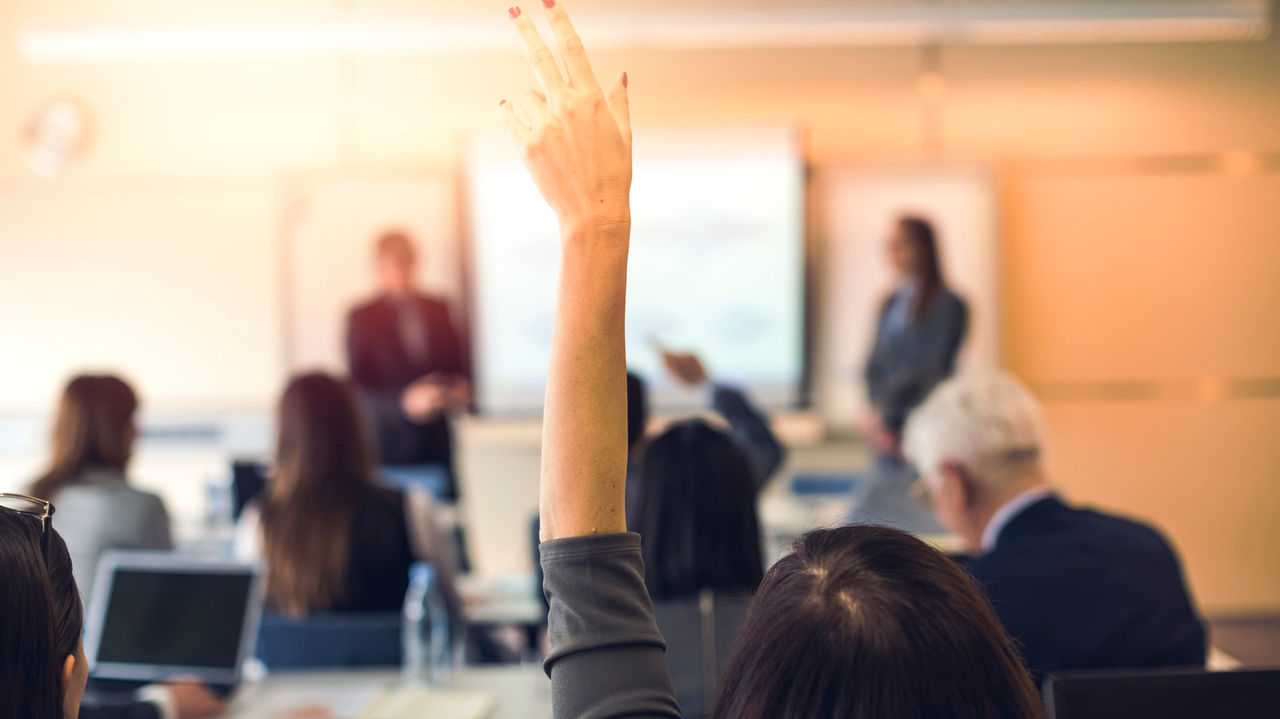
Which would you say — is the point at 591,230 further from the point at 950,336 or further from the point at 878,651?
the point at 950,336

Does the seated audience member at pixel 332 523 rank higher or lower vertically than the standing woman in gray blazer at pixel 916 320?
lower

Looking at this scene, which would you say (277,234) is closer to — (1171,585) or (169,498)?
(169,498)

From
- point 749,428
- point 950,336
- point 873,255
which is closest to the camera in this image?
point 749,428

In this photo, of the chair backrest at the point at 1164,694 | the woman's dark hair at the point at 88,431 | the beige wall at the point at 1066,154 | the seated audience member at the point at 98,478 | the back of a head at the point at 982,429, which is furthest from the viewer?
the beige wall at the point at 1066,154

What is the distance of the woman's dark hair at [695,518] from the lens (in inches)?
83.7

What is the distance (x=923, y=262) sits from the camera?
5.26 meters

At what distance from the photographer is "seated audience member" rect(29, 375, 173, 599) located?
2.72 meters

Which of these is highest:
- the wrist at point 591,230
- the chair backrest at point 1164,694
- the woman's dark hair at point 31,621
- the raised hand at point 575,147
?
the raised hand at point 575,147

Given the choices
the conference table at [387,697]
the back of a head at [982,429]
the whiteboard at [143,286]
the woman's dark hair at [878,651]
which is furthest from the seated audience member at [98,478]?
the whiteboard at [143,286]

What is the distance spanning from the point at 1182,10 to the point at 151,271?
16.4ft

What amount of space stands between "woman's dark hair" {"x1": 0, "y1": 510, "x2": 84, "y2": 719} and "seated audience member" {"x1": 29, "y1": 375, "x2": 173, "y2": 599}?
1.89m

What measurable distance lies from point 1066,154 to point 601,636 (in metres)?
5.43

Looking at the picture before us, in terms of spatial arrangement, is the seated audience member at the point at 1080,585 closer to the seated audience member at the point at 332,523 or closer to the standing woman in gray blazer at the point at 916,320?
the seated audience member at the point at 332,523

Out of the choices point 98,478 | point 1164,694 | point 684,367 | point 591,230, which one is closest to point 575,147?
point 591,230
